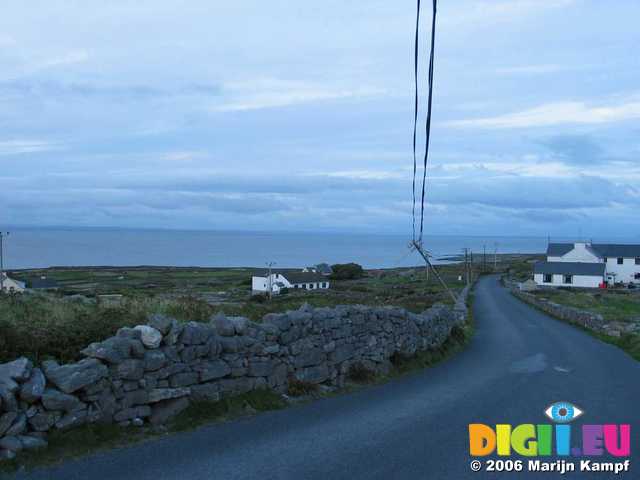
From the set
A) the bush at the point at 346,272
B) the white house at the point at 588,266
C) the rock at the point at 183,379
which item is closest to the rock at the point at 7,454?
the rock at the point at 183,379

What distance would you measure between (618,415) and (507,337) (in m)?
13.7

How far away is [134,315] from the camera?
9336 millimetres

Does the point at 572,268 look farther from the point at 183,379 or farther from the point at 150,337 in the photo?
the point at 150,337

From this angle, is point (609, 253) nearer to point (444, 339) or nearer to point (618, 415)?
point (444, 339)

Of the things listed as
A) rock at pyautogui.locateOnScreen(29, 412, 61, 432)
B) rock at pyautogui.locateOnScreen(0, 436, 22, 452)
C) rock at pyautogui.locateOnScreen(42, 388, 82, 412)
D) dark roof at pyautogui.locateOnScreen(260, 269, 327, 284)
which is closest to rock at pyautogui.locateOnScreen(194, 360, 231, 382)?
rock at pyautogui.locateOnScreen(42, 388, 82, 412)

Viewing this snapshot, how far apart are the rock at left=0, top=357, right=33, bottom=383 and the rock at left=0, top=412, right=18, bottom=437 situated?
1.19ft

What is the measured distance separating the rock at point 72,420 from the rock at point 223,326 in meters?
2.37

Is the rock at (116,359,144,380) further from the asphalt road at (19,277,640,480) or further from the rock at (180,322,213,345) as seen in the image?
the asphalt road at (19,277,640,480)

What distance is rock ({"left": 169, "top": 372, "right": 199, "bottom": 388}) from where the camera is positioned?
788 cm

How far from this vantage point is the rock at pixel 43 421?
6.39m

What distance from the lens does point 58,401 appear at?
21.3ft

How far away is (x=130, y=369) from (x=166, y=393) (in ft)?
2.37

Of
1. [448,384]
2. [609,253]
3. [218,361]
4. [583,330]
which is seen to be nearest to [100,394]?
[218,361]

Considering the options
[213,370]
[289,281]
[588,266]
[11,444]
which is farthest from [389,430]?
[588,266]
